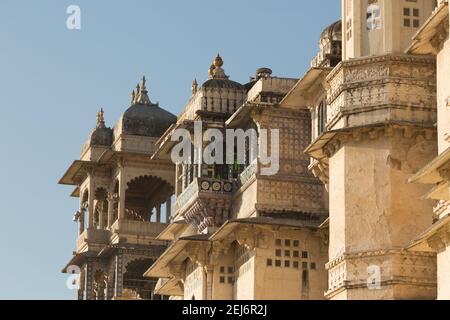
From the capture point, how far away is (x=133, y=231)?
55.2 meters

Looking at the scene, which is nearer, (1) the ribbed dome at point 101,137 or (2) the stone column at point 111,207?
(2) the stone column at point 111,207

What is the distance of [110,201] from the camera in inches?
2219

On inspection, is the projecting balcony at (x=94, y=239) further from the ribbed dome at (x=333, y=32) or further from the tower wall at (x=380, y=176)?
the tower wall at (x=380, y=176)

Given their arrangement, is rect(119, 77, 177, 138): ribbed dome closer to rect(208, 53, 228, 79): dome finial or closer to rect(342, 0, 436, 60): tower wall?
rect(208, 53, 228, 79): dome finial

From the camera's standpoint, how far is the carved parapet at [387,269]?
1341 inches

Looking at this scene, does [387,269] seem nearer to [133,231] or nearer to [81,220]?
[133,231]

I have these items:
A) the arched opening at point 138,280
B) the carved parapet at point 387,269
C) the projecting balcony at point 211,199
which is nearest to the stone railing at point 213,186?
the projecting balcony at point 211,199

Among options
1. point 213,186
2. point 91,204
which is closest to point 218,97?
point 213,186

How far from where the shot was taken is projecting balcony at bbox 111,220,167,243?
5506 centimetres

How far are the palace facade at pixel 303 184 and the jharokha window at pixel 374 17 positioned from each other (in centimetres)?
4

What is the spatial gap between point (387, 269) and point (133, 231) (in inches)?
867

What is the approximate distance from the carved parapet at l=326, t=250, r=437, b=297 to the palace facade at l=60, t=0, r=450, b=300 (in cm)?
3

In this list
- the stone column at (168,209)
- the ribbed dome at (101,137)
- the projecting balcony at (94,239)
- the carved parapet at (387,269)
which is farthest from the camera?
the ribbed dome at (101,137)
